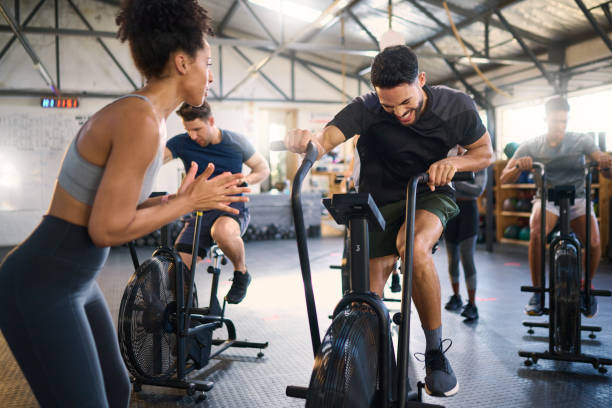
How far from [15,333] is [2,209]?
9.60 meters

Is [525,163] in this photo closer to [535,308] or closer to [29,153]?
[535,308]

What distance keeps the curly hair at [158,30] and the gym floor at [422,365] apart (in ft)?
5.37

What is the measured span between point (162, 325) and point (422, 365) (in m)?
1.44

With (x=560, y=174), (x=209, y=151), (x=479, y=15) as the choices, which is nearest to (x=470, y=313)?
(x=560, y=174)

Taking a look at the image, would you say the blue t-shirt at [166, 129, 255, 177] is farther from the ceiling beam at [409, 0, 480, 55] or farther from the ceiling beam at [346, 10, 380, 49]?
the ceiling beam at [346, 10, 380, 49]

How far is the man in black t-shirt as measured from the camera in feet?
5.88

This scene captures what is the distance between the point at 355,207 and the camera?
1.37 m

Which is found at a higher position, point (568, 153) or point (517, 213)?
point (568, 153)

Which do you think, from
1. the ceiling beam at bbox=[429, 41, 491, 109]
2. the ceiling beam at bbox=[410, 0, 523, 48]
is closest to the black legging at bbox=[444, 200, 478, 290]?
the ceiling beam at bbox=[410, 0, 523, 48]

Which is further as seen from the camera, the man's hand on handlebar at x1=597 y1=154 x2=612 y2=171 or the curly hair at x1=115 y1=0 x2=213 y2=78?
the man's hand on handlebar at x1=597 y1=154 x2=612 y2=171

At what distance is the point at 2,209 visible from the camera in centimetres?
919

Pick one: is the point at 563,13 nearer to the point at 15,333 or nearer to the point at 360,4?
the point at 360,4

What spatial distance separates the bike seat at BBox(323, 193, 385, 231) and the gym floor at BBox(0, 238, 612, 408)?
1197 millimetres

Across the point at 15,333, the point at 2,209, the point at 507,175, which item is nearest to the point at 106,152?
the point at 15,333
